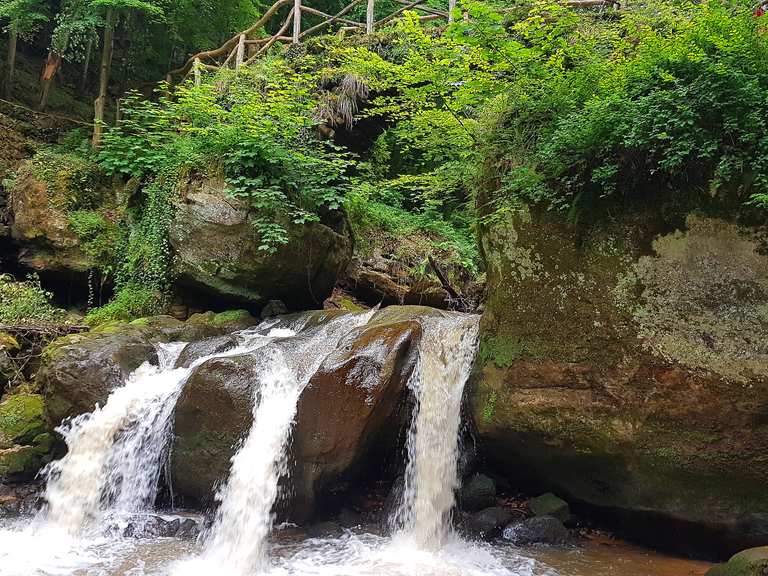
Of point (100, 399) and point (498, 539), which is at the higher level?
point (100, 399)

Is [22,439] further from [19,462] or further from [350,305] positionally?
[350,305]

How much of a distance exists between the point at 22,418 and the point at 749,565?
8.16 meters

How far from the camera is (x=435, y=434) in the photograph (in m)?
6.02

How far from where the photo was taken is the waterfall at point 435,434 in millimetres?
5613

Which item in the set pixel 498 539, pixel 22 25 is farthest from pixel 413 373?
pixel 22 25

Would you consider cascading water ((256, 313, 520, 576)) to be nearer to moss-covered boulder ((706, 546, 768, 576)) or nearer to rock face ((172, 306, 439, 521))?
rock face ((172, 306, 439, 521))

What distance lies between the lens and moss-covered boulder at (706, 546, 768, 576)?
11.6 feet

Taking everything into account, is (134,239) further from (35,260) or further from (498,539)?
(498,539)

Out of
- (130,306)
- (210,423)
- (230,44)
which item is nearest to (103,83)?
(230,44)

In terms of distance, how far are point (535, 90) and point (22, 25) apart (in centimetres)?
1301

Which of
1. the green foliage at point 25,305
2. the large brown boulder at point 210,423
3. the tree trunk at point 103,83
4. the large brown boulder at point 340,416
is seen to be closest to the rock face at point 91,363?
the large brown boulder at point 210,423

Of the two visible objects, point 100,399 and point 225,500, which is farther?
point 100,399

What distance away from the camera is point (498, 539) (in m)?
5.52

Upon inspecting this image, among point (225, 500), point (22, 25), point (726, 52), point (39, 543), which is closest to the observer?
point (726, 52)
